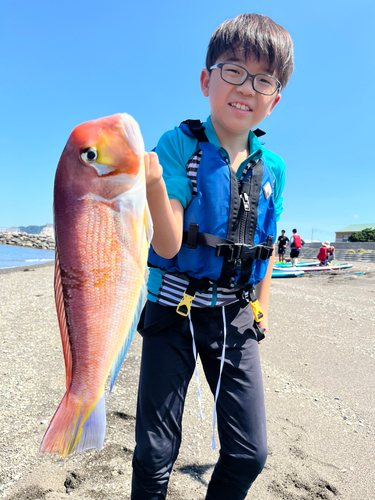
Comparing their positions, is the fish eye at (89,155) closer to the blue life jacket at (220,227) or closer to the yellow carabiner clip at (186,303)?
the blue life jacket at (220,227)

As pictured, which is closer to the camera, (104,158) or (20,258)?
(104,158)

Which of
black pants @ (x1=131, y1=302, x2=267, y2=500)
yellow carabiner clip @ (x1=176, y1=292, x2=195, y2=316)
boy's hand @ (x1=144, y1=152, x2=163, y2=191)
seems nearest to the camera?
boy's hand @ (x1=144, y1=152, x2=163, y2=191)

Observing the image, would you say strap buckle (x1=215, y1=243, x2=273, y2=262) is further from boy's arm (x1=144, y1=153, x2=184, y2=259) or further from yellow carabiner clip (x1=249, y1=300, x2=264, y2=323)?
boy's arm (x1=144, y1=153, x2=184, y2=259)

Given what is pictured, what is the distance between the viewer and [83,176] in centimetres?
116

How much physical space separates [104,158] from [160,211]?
0.39m

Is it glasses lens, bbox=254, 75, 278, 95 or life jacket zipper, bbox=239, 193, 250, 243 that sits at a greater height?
glasses lens, bbox=254, 75, 278, 95

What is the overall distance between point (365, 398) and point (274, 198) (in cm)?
315

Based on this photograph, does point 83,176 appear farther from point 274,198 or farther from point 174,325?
point 274,198

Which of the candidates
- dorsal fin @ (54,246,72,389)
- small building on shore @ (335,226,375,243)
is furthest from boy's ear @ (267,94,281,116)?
small building on shore @ (335,226,375,243)

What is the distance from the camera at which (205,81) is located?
230 cm

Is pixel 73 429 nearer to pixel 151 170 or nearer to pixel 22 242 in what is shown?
pixel 151 170

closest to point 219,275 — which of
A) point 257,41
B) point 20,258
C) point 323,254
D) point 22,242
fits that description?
point 257,41

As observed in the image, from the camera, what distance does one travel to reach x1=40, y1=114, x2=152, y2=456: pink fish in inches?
45.4

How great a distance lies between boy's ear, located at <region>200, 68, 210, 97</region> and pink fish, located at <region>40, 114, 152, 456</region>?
1353mm
